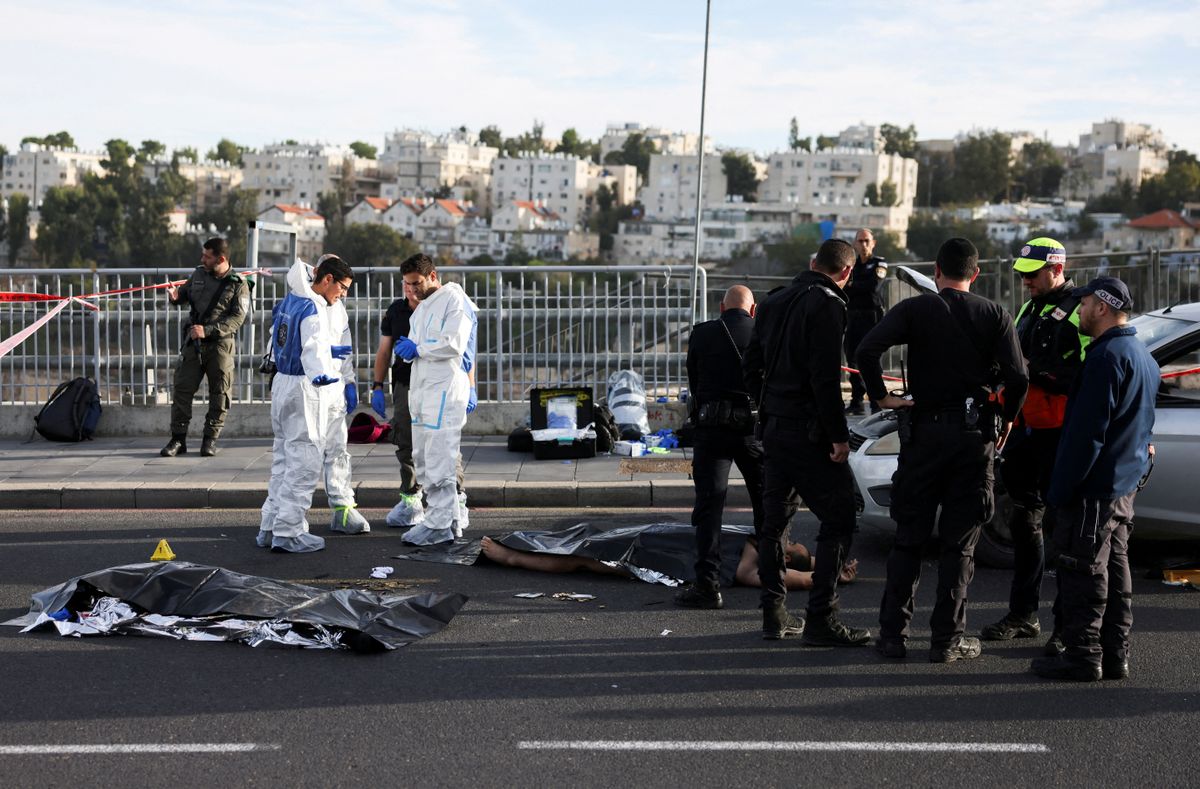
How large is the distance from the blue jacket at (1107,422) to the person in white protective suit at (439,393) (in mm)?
4152

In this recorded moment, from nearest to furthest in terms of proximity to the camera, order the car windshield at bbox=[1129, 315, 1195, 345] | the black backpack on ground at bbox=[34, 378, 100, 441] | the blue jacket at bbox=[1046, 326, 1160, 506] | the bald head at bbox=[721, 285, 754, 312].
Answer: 1. the blue jacket at bbox=[1046, 326, 1160, 506]
2. the bald head at bbox=[721, 285, 754, 312]
3. the car windshield at bbox=[1129, 315, 1195, 345]
4. the black backpack on ground at bbox=[34, 378, 100, 441]

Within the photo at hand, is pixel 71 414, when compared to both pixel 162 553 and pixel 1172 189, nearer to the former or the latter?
pixel 162 553

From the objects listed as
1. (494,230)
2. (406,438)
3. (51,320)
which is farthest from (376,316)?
(494,230)

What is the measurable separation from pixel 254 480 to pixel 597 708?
6362 millimetres

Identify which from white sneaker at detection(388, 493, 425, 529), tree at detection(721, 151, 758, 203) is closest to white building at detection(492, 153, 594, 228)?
tree at detection(721, 151, 758, 203)

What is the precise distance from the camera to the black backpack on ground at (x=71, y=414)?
44.0ft

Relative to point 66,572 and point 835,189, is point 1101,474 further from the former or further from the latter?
point 835,189

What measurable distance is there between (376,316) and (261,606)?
25.1ft

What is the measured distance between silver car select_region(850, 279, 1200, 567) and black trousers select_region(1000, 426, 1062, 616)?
0.75 metres

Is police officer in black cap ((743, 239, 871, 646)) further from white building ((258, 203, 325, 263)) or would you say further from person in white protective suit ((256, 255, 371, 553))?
white building ((258, 203, 325, 263))

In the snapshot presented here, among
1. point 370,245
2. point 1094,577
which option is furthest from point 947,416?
point 370,245

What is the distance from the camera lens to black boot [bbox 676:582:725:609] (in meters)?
7.46

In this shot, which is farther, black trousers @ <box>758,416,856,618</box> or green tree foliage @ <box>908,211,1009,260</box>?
green tree foliage @ <box>908,211,1009,260</box>

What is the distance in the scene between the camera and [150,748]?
17.0 ft
